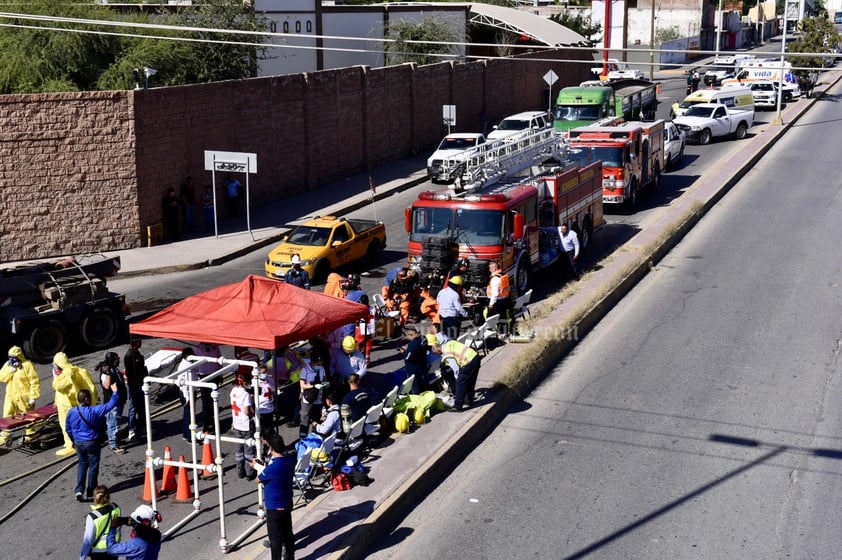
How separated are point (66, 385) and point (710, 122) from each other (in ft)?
124

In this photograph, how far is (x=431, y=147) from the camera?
4741cm

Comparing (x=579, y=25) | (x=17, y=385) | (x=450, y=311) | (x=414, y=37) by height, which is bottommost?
(x=17, y=385)

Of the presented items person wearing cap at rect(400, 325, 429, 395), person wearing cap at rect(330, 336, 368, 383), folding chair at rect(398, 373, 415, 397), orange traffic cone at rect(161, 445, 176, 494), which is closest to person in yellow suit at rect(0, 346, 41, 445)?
orange traffic cone at rect(161, 445, 176, 494)

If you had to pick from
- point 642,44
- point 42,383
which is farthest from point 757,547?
point 642,44

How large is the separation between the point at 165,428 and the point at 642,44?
95086mm

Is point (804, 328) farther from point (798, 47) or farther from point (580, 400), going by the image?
point (798, 47)

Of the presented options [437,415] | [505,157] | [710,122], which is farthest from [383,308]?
[710,122]

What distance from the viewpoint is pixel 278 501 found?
1066cm

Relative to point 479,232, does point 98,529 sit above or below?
below

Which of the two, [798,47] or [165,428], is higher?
[798,47]

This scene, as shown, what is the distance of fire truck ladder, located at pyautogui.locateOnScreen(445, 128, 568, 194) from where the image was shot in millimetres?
22812

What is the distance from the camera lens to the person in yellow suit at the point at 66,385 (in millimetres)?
14102

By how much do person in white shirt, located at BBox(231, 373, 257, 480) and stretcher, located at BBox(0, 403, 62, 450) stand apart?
309 cm

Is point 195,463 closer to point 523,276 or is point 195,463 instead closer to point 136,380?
point 136,380
